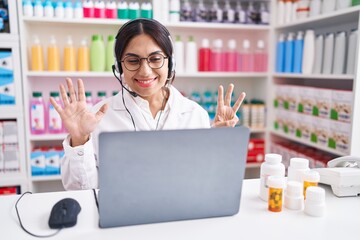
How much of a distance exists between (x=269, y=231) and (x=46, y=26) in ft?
7.60

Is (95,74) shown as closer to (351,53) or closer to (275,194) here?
(351,53)

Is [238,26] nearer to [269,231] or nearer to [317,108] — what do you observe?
[317,108]

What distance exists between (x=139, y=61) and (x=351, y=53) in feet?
4.39

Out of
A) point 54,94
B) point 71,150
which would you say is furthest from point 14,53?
point 71,150

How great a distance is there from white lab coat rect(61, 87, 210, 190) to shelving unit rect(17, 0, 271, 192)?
3.72 ft

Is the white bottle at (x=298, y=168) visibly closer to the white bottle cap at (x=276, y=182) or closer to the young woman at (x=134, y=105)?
the white bottle cap at (x=276, y=182)

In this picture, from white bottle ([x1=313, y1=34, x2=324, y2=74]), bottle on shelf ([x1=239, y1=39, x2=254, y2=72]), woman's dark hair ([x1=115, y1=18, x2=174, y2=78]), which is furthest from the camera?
bottle on shelf ([x1=239, y1=39, x2=254, y2=72])

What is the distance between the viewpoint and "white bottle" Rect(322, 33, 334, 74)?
211 centimetres

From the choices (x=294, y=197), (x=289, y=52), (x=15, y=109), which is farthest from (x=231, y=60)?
(x=294, y=197)

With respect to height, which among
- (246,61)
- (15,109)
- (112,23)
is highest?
(112,23)

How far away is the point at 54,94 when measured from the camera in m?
2.39

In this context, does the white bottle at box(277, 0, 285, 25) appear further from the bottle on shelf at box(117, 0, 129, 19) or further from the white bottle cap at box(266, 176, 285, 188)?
the white bottle cap at box(266, 176, 285, 188)

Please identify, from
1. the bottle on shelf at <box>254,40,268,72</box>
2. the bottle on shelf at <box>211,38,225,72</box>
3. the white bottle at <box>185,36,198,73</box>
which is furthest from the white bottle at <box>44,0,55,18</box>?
the bottle on shelf at <box>254,40,268,72</box>

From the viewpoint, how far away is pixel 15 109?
91.3 inches
